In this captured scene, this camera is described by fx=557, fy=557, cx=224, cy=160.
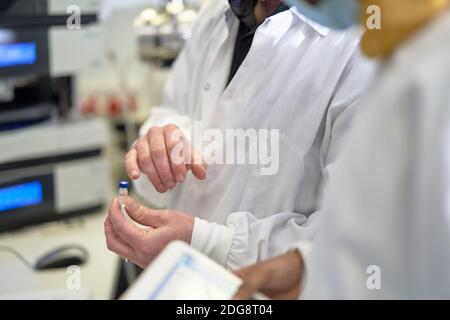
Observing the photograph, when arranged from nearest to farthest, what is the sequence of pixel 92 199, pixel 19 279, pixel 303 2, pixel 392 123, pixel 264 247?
pixel 392 123, pixel 303 2, pixel 264 247, pixel 19 279, pixel 92 199

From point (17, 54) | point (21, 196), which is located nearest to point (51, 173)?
point (21, 196)

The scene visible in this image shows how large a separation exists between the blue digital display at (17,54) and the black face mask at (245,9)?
3.13 feet

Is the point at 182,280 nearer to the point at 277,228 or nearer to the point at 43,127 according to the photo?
the point at 277,228

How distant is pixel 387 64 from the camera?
42 centimetres

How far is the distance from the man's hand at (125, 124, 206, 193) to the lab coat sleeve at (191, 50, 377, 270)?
0.39 ft

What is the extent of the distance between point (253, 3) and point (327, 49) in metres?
0.18

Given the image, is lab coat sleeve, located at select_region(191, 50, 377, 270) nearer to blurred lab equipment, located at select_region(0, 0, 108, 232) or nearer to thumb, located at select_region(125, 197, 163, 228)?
thumb, located at select_region(125, 197, 163, 228)

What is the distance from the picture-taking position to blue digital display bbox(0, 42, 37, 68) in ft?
5.51

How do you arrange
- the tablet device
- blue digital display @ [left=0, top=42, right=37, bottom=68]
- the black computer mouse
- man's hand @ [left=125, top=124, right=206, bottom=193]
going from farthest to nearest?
blue digital display @ [left=0, top=42, right=37, bottom=68]
the black computer mouse
man's hand @ [left=125, top=124, right=206, bottom=193]
the tablet device

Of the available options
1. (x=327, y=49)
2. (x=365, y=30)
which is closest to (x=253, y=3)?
(x=327, y=49)

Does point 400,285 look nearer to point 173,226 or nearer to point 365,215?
point 365,215

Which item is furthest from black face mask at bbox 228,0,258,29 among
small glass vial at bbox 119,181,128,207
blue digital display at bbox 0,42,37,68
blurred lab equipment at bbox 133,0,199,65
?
blurred lab equipment at bbox 133,0,199,65

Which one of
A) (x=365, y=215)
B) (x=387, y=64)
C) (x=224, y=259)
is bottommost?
(x=224, y=259)

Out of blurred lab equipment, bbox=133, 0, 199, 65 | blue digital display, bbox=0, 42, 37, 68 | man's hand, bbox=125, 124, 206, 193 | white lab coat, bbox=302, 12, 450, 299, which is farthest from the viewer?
blurred lab equipment, bbox=133, 0, 199, 65
